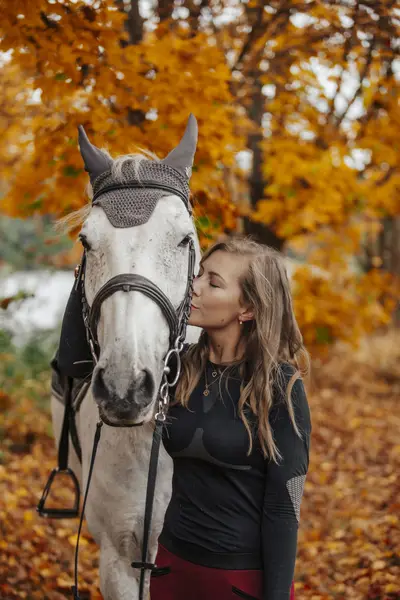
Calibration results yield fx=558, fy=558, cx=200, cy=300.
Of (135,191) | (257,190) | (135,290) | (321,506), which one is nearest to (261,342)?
(135,290)

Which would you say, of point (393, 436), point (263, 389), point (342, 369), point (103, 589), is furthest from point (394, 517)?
point (342, 369)

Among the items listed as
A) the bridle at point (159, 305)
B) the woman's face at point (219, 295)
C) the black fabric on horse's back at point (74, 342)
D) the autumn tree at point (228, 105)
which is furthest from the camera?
the autumn tree at point (228, 105)

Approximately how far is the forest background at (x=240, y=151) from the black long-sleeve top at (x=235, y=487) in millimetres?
1768

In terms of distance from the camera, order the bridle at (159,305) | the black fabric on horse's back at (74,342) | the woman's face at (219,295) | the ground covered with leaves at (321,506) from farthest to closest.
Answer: the ground covered with leaves at (321,506)
the black fabric on horse's back at (74,342)
the woman's face at (219,295)
the bridle at (159,305)

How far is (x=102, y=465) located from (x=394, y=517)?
331 cm

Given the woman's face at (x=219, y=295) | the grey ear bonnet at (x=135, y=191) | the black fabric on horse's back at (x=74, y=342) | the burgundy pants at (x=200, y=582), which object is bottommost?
the burgundy pants at (x=200, y=582)

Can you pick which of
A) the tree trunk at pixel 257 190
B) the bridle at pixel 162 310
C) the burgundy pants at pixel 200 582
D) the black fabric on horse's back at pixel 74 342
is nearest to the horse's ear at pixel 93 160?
the bridle at pixel 162 310

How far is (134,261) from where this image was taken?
173cm

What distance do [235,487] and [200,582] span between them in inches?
A: 12.8

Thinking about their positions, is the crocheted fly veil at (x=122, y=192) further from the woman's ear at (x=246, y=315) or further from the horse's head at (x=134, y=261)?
the woman's ear at (x=246, y=315)

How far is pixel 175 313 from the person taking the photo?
5.91 feet

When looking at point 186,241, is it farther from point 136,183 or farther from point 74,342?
point 74,342

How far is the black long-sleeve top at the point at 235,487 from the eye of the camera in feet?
5.92

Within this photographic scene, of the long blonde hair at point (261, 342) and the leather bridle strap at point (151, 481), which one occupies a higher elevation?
the long blonde hair at point (261, 342)
